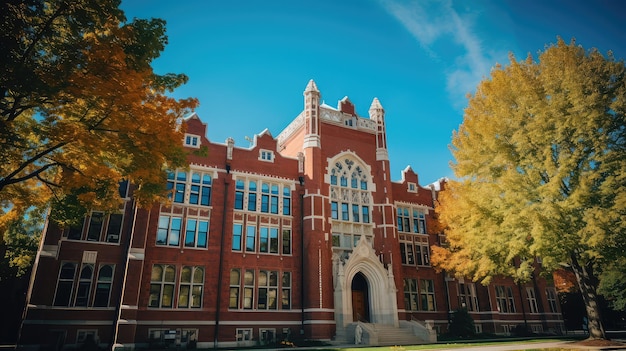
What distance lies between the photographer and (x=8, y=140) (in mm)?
10867

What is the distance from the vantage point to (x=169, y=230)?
77.8ft

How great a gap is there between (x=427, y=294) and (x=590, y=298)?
14.2 m

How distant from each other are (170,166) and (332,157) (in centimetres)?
1726

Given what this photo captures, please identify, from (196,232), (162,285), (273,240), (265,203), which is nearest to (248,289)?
(273,240)

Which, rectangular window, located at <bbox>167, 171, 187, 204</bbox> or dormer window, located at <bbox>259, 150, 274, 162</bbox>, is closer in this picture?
rectangular window, located at <bbox>167, 171, 187, 204</bbox>

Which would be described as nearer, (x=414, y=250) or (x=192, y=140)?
(x=192, y=140)

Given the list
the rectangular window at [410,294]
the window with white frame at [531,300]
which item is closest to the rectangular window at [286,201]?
the rectangular window at [410,294]

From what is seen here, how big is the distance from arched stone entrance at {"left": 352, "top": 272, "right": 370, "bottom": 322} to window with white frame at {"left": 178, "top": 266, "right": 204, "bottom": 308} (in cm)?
1141

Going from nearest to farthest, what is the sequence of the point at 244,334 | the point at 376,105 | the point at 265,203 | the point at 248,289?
1. the point at 244,334
2. the point at 248,289
3. the point at 265,203
4. the point at 376,105

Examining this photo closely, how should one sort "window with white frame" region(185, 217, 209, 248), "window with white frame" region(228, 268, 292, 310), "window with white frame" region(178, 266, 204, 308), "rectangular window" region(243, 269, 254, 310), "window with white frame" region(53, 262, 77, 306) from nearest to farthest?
"window with white frame" region(53, 262, 77, 306) → "window with white frame" region(178, 266, 204, 308) → "window with white frame" region(185, 217, 209, 248) → "window with white frame" region(228, 268, 292, 310) → "rectangular window" region(243, 269, 254, 310)

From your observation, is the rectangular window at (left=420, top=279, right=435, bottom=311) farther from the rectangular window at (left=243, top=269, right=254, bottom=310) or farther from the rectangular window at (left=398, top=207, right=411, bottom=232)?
the rectangular window at (left=243, top=269, right=254, bottom=310)

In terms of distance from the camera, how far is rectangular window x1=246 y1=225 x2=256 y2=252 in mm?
25688

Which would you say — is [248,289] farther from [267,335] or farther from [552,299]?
[552,299]

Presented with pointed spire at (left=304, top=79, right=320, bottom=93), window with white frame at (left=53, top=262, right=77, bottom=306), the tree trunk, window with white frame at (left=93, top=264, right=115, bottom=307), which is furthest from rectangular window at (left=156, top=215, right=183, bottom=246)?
the tree trunk
